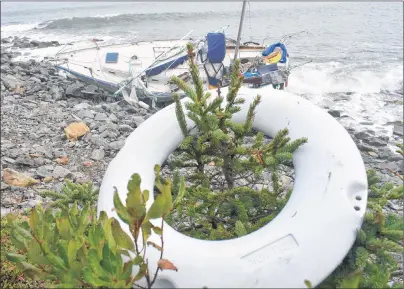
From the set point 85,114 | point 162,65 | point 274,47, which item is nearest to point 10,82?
point 85,114

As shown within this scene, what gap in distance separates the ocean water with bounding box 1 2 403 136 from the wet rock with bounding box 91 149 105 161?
570 cm

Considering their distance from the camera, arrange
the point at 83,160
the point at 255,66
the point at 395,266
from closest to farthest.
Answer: the point at 395,266
the point at 83,160
the point at 255,66

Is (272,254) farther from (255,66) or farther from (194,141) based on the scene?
(255,66)

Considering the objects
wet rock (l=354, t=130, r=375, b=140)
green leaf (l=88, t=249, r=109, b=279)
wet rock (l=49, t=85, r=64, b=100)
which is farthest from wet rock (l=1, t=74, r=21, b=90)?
green leaf (l=88, t=249, r=109, b=279)

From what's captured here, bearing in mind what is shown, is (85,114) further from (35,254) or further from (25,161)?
(35,254)

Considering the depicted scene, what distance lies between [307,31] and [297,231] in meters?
21.5

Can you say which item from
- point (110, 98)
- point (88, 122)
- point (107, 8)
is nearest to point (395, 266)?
point (88, 122)

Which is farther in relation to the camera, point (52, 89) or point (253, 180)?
point (52, 89)

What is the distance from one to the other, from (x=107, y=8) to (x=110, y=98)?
22987 mm

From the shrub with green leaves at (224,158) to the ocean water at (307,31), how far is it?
9.34m

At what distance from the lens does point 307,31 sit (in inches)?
845

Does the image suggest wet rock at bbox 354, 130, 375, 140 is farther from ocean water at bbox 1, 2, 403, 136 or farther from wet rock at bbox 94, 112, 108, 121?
wet rock at bbox 94, 112, 108, 121

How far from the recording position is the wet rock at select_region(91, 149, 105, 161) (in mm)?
8102

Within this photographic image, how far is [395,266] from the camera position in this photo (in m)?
1.76
